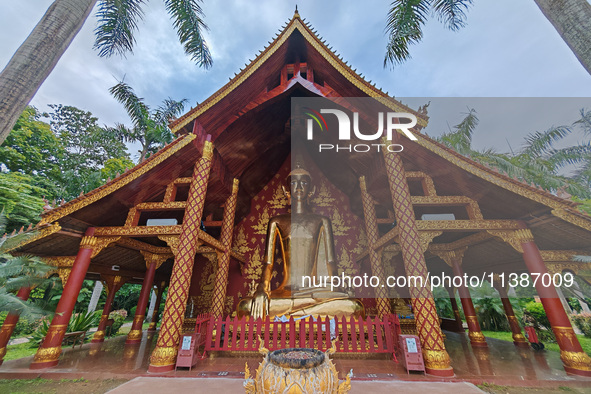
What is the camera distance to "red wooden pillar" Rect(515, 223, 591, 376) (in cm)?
429

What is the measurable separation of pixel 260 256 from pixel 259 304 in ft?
10.8

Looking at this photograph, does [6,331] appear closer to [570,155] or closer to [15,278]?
[15,278]

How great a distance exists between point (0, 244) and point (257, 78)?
5840 mm

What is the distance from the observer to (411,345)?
4.18m

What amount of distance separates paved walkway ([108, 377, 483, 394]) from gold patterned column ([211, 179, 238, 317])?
2.78 m

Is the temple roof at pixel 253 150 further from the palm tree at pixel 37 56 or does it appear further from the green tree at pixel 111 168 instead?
the green tree at pixel 111 168

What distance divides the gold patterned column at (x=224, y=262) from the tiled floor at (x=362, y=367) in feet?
5.55

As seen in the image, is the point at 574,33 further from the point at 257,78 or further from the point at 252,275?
the point at 252,275

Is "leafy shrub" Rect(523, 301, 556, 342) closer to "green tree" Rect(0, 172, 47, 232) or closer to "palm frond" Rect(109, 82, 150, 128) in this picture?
"green tree" Rect(0, 172, 47, 232)

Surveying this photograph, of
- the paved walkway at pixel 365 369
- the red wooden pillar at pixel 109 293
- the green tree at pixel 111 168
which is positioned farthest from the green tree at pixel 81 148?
the paved walkway at pixel 365 369

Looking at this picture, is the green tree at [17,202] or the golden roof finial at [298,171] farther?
the green tree at [17,202]

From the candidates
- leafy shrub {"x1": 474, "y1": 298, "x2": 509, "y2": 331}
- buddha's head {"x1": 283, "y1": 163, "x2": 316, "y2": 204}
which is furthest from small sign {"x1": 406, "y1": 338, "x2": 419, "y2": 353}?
leafy shrub {"x1": 474, "y1": 298, "x2": 509, "y2": 331}

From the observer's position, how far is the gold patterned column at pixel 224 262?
22.3 feet

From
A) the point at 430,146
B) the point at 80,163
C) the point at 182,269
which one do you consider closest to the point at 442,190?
the point at 430,146
